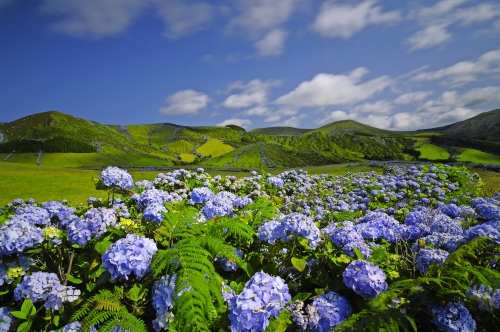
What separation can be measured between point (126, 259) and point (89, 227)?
1.04m

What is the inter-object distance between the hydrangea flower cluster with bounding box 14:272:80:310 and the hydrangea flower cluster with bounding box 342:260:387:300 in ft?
9.07

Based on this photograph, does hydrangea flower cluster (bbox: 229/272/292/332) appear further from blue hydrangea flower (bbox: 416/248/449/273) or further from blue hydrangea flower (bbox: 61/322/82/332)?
blue hydrangea flower (bbox: 416/248/449/273)

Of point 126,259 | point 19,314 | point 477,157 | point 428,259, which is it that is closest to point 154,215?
point 126,259

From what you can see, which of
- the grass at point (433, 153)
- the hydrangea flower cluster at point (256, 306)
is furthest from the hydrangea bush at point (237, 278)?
the grass at point (433, 153)

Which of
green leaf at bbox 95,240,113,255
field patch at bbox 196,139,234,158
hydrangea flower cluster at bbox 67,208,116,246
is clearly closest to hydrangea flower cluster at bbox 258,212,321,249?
green leaf at bbox 95,240,113,255

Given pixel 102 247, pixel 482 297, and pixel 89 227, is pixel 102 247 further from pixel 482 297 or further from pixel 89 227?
pixel 482 297

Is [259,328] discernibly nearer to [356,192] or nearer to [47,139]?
[356,192]

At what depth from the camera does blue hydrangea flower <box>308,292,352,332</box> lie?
2459 mm

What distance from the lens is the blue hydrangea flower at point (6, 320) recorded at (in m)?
2.73

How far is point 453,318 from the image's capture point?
7.88 ft

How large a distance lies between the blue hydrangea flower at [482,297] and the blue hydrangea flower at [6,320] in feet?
14.9

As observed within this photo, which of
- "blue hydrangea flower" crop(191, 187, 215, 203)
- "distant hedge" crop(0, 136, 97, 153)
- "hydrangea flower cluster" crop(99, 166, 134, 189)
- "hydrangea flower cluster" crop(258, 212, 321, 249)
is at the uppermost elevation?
Answer: "distant hedge" crop(0, 136, 97, 153)

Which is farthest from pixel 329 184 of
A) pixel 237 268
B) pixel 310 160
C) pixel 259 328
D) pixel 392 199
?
pixel 310 160

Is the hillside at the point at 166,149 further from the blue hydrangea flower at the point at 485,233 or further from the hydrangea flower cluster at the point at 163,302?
the hydrangea flower cluster at the point at 163,302
